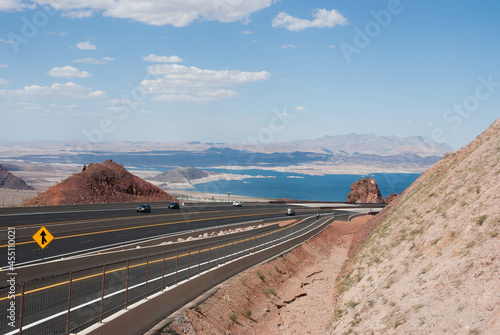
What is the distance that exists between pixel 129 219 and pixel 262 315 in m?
25.1

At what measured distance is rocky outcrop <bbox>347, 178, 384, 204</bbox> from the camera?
12469cm

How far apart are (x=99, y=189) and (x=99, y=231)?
3554cm

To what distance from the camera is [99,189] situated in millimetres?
76375

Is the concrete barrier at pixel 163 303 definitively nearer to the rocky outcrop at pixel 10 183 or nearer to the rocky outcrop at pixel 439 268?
the rocky outcrop at pixel 439 268

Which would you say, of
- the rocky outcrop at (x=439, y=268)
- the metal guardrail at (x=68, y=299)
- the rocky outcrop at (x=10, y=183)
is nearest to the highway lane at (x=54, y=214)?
the metal guardrail at (x=68, y=299)

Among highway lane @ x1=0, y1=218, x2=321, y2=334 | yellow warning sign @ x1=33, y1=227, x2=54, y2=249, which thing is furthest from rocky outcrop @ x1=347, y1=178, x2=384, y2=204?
yellow warning sign @ x1=33, y1=227, x2=54, y2=249

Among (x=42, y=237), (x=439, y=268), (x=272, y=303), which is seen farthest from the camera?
(x=272, y=303)

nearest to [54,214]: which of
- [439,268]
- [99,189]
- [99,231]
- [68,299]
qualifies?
[99,231]

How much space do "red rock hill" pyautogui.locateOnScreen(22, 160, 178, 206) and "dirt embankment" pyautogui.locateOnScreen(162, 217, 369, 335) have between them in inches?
1551

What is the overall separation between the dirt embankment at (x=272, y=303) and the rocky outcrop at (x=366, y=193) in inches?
3229

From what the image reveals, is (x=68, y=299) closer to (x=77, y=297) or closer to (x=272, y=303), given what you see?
(x=77, y=297)

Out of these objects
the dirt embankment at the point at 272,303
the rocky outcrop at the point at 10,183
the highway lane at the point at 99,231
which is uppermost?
the highway lane at the point at 99,231

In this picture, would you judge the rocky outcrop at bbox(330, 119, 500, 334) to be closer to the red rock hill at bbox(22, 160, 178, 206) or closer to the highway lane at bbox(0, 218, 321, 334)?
the highway lane at bbox(0, 218, 321, 334)

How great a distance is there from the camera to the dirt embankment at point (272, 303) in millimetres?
23016
